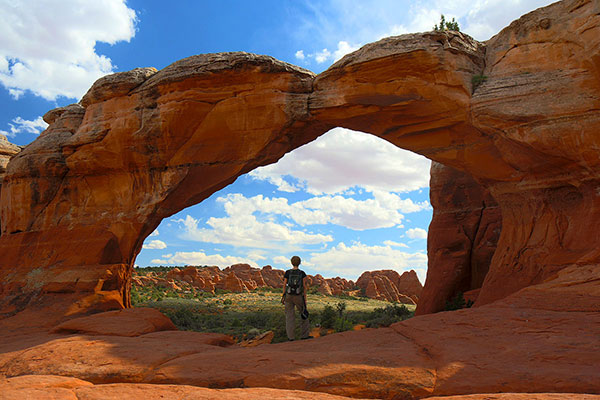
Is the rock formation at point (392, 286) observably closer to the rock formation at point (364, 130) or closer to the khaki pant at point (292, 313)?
the rock formation at point (364, 130)

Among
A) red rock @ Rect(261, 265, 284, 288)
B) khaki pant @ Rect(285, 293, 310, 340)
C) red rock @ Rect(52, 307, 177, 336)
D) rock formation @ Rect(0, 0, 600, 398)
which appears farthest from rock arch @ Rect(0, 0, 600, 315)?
red rock @ Rect(261, 265, 284, 288)

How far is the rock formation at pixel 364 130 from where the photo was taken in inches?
194

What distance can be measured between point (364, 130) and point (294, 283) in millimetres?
6415

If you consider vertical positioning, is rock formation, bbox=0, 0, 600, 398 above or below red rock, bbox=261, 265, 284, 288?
above

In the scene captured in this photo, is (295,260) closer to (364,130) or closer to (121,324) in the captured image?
(121,324)

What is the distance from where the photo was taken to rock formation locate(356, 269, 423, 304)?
138 ft

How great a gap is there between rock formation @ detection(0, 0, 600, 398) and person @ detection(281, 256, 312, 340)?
219cm

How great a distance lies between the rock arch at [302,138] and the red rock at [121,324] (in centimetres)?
227

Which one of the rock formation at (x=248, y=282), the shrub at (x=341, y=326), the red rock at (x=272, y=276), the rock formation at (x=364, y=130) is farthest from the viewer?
the red rock at (x=272, y=276)

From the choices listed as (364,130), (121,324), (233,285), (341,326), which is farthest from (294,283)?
(233,285)

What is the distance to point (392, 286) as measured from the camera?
143 ft

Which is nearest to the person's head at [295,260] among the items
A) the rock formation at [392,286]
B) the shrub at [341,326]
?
the shrub at [341,326]

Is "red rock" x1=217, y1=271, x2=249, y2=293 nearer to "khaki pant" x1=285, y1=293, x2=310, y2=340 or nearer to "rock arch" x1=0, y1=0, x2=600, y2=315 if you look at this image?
"rock arch" x1=0, y1=0, x2=600, y2=315

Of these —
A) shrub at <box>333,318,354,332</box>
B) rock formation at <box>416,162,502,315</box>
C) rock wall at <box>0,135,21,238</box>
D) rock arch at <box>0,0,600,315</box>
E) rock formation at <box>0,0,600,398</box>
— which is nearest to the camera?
rock formation at <box>0,0,600,398</box>
